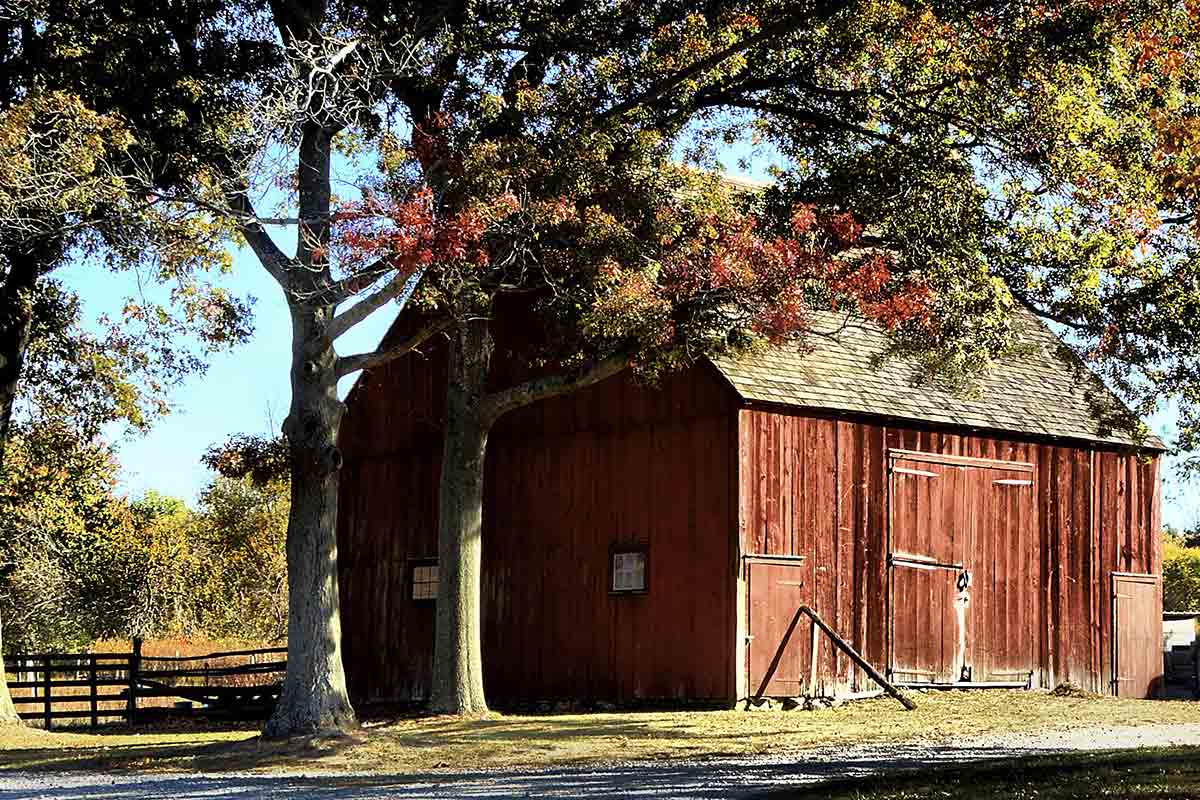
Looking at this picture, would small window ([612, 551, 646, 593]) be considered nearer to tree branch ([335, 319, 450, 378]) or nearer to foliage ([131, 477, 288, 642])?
tree branch ([335, 319, 450, 378])

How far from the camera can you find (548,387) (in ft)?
74.3

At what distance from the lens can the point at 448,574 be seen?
2362 cm

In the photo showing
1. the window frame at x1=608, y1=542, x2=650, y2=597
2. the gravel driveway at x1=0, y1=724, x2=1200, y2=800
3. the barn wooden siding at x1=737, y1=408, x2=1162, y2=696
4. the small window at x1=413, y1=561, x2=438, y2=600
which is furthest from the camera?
the small window at x1=413, y1=561, x2=438, y2=600

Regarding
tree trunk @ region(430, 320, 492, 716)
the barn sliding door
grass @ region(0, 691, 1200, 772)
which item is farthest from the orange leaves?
the barn sliding door

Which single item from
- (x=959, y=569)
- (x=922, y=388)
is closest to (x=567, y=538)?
(x=959, y=569)

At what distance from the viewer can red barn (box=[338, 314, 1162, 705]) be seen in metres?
24.8

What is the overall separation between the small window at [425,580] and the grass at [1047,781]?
563 inches

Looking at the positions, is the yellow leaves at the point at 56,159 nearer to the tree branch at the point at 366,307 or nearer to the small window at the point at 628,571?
the tree branch at the point at 366,307

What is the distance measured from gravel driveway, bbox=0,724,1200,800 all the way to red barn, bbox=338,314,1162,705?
5536mm

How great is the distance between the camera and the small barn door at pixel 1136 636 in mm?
29344

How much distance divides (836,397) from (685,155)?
5671mm

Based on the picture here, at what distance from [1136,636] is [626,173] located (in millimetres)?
14828

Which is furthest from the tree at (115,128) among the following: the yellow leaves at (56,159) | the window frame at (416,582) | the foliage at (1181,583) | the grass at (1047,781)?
the foliage at (1181,583)

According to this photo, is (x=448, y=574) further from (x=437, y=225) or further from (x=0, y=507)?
(x=0, y=507)
